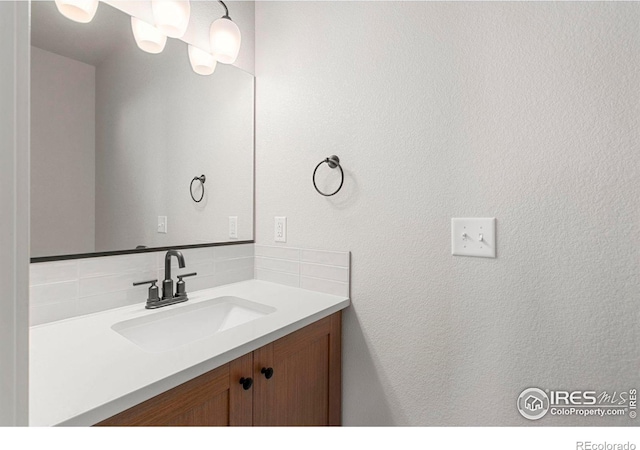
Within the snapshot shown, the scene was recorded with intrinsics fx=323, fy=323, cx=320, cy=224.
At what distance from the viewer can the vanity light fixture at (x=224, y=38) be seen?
4.33ft

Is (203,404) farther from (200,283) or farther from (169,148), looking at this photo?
(169,148)

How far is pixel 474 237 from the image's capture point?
100 cm

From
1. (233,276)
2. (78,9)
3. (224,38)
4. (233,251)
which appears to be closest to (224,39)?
(224,38)

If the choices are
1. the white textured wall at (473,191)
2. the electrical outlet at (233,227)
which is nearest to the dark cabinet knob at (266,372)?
the white textured wall at (473,191)

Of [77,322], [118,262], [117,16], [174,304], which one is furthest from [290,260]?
[117,16]

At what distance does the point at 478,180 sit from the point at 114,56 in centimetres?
131

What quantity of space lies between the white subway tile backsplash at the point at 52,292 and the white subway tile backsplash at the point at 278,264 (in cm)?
72

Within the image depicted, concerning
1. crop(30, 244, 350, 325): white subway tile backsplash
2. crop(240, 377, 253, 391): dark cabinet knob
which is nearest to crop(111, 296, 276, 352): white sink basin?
crop(30, 244, 350, 325): white subway tile backsplash

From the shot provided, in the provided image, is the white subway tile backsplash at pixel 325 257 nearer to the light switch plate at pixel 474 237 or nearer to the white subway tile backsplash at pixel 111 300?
the light switch plate at pixel 474 237

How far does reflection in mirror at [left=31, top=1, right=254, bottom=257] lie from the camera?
0.99 meters

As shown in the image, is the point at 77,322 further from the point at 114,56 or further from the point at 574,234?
the point at 574,234

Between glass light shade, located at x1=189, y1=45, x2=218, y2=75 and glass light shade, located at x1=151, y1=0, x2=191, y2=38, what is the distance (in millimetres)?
141

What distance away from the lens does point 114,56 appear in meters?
1.14
